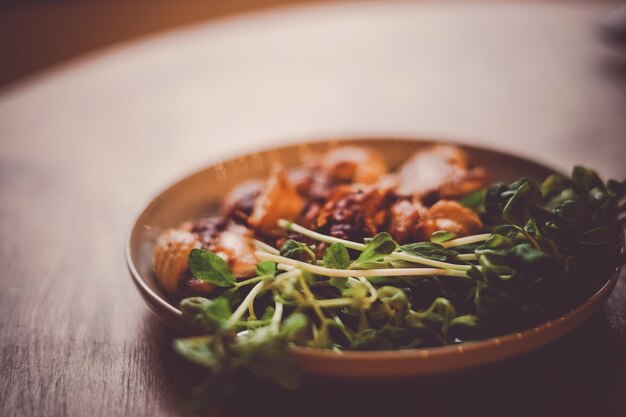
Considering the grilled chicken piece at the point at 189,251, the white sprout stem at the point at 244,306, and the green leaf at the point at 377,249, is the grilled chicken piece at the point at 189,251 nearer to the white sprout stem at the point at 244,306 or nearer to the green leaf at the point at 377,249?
the white sprout stem at the point at 244,306

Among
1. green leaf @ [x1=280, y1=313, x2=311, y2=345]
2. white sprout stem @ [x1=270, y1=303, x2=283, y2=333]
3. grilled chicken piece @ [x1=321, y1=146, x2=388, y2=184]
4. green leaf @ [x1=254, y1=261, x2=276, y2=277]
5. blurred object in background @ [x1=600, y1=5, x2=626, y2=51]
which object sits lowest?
white sprout stem @ [x1=270, y1=303, x2=283, y2=333]

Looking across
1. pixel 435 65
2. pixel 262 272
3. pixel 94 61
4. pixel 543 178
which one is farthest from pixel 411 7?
pixel 262 272

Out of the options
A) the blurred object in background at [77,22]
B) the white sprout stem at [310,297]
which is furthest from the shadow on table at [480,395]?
the blurred object in background at [77,22]

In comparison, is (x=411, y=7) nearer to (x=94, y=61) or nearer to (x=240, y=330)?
(x=94, y=61)

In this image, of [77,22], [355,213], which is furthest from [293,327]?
[77,22]

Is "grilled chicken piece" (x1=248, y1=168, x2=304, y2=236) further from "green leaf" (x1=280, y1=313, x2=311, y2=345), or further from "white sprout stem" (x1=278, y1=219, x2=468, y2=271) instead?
"green leaf" (x1=280, y1=313, x2=311, y2=345)

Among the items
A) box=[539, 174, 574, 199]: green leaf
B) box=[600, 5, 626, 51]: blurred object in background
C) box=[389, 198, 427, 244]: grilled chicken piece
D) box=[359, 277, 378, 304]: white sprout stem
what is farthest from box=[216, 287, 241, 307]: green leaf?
box=[600, 5, 626, 51]: blurred object in background
